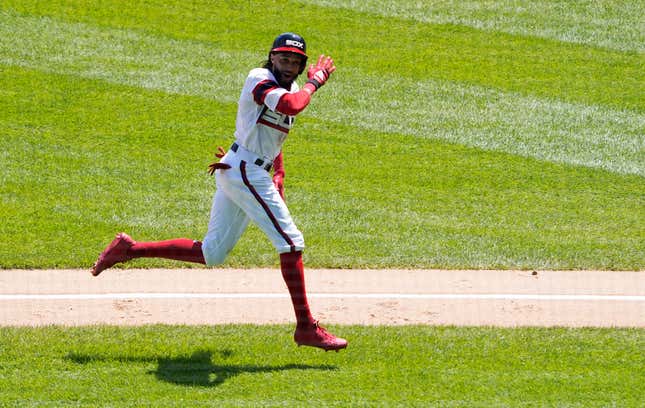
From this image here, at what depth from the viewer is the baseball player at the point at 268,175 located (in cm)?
676

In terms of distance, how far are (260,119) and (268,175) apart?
0.36 meters

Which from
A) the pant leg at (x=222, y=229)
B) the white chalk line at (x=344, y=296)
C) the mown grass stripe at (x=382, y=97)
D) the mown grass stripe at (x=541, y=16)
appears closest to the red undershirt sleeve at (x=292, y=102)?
the pant leg at (x=222, y=229)

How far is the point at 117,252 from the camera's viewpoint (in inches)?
288

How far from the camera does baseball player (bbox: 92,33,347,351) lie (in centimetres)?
676

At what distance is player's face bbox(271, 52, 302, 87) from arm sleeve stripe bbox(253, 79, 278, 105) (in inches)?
7.1

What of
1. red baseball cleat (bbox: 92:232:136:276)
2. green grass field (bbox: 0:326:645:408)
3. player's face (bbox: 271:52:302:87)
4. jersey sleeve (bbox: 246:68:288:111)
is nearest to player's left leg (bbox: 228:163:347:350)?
green grass field (bbox: 0:326:645:408)

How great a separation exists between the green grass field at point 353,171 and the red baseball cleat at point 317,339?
110 millimetres

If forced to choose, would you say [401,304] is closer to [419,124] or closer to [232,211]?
[232,211]

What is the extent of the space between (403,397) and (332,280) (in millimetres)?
2449

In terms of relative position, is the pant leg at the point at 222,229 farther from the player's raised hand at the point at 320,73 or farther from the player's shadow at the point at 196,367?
the player's raised hand at the point at 320,73

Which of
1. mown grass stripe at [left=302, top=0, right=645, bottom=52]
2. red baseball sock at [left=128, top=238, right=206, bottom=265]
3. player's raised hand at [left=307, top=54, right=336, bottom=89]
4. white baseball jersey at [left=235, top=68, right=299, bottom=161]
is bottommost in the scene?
red baseball sock at [left=128, top=238, right=206, bottom=265]

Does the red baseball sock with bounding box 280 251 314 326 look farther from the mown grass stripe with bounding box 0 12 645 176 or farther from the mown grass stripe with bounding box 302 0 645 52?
the mown grass stripe with bounding box 302 0 645 52

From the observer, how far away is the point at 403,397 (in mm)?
6137

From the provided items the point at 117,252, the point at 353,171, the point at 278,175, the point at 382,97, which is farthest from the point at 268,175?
the point at 382,97
